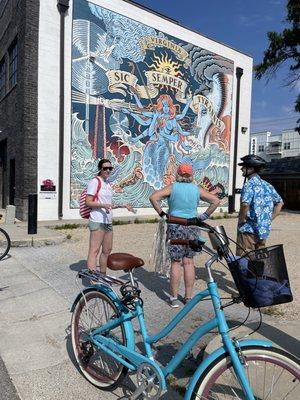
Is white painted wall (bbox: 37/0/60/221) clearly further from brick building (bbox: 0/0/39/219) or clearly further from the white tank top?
the white tank top

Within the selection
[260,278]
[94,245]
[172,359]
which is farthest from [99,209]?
[260,278]

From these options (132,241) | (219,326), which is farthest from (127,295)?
(132,241)

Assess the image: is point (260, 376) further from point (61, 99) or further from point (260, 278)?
point (61, 99)

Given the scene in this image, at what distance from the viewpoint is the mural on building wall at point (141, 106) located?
1496cm

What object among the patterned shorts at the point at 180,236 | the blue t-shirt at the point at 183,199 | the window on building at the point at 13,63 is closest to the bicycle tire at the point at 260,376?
the patterned shorts at the point at 180,236

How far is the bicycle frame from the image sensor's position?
2205mm

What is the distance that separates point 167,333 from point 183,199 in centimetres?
245

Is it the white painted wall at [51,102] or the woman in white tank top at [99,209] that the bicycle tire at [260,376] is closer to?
the woman in white tank top at [99,209]

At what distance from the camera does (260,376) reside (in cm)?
227

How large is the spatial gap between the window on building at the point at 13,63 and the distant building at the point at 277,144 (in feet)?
214

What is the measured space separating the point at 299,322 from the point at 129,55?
1378cm

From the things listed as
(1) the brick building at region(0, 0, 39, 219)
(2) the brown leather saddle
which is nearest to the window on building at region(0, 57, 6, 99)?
(1) the brick building at region(0, 0, 39, 219)

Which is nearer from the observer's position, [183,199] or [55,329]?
[55,329]

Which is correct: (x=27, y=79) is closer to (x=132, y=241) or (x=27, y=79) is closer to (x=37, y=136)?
(x=37, y=136)
